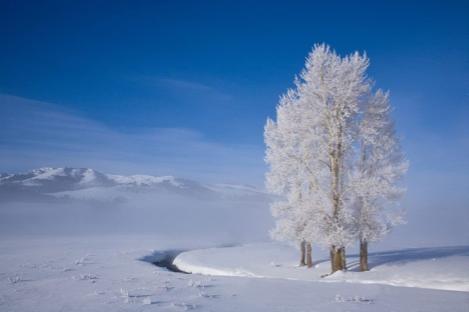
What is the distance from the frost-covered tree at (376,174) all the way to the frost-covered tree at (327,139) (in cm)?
69

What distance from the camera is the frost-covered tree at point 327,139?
2048cm

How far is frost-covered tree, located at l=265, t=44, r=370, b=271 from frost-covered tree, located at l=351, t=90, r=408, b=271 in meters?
0.69

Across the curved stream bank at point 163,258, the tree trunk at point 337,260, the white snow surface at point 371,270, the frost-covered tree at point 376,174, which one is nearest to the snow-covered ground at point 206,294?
the white snow surface at point 371,270

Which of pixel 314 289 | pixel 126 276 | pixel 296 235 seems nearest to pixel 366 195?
pixel 296 235

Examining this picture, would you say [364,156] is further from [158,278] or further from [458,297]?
[158,278]

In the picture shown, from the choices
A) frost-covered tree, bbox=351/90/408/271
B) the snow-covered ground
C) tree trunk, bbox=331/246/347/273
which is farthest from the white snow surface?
frost-covered tree, bbox=351/90/408/271

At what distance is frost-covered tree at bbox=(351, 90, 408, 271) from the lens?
2031 centimetres

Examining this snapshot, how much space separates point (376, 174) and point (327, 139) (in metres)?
3.37

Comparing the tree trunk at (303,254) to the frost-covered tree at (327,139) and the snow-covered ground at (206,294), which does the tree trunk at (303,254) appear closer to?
the snow-covered ground at (206,294)

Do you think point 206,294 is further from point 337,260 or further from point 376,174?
point 376,174

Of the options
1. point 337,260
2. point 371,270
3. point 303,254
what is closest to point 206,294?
point 337,260

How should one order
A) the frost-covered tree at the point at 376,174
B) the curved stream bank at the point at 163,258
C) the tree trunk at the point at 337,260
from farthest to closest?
the curved stream bank at the point at 163,258, the tree trunk at the point at 337,260, the frost-covered tree at the point at 376,174

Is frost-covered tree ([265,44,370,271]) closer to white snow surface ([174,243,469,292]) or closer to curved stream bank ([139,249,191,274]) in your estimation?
white snow surface ([174,243,469,292])

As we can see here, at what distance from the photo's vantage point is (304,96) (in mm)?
21969
